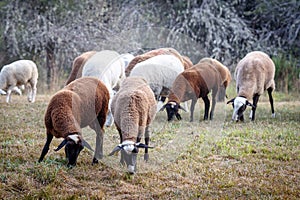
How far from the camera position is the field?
5.27 metres

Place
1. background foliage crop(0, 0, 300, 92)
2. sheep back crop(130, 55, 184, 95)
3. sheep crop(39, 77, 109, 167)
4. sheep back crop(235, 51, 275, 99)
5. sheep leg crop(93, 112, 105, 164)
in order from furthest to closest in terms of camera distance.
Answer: background foliage crop(0, 0, 300, 92)
sheep back crop(235, 51, 275, 99)
sheep back crop(130, 55, 184, 95)
sheep leg crop(93, 112, 105, 164)
sheep crop(39, 77, 109, 167)

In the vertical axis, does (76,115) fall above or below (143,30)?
below

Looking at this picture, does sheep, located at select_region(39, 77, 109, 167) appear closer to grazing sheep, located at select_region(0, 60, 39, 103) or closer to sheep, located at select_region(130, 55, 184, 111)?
sheep, located at select_region(130, 55, 184, 111)

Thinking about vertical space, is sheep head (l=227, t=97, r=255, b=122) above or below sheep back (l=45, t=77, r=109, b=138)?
below

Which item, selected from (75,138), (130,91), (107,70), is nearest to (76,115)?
(75,138)

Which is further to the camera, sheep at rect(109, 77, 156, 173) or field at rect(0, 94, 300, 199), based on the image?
sheep at rect(109, 77, 156, 173)

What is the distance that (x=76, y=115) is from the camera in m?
6.35

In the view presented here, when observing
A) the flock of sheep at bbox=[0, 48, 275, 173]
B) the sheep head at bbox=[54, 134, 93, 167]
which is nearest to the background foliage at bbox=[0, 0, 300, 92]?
the flock of sheep at bbox=[0, 48, 275, 173]

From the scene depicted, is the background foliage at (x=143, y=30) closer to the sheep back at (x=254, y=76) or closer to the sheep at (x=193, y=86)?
the sheep back at (x=254, y=76)

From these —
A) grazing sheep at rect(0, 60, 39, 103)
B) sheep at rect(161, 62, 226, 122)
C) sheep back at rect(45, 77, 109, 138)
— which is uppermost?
sheep back at rect(45, 77, 109, 138)

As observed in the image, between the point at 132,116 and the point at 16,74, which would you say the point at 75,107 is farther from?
the point at 16,74

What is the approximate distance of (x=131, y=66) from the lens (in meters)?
10.2

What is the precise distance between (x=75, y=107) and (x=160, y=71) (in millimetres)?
3654

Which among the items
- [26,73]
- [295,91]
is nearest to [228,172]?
[26,73]
